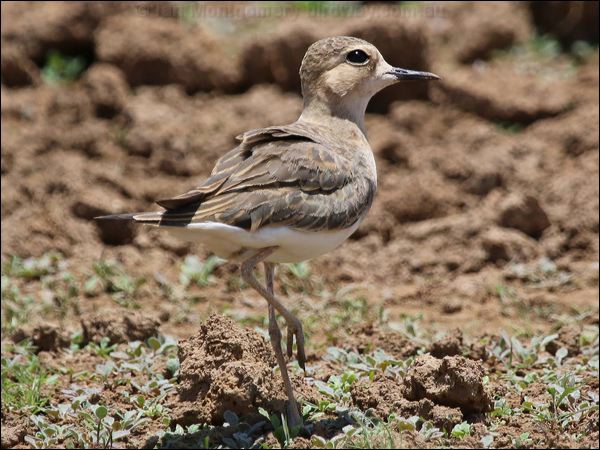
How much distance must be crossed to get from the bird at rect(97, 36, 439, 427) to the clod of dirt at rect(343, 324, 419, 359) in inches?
48.7

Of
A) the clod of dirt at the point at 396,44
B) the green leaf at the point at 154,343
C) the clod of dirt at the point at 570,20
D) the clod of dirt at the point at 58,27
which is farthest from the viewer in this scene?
the clod of dirt at the point at 570,20

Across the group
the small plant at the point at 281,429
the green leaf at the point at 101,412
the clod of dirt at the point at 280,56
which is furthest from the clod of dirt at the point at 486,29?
the green leaf at the point at 101,412

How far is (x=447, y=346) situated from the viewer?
6297mm

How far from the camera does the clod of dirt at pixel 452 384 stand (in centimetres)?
541

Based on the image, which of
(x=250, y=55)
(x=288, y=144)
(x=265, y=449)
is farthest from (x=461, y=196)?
(x=265, y=449)

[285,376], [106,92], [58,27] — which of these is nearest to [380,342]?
[285,376]

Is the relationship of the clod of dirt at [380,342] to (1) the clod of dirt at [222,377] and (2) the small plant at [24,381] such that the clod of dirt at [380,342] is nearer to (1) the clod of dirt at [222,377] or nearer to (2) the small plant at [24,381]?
(1) the clod of dirt at [222,377]

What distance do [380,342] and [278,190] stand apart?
1717mm

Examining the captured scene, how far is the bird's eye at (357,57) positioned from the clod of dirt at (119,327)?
206cm

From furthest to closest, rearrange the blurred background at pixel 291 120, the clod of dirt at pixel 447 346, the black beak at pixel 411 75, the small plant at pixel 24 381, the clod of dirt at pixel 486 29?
1. the clod of dirt at pixel 486 29
2. the blurred background at pixel 291 120
3. the black beak at pixel 411 75
4. the clod of dirt at pixel 447 346
5. the small plant at pixel 24 381

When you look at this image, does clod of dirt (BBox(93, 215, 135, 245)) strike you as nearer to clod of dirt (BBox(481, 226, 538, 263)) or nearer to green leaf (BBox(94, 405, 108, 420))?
clod of dirt (BBox(481, 226, 538, 263))

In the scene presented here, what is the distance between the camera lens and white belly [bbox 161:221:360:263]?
5184mm

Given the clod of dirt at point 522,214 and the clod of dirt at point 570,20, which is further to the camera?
the clod of dirt at point 570,20

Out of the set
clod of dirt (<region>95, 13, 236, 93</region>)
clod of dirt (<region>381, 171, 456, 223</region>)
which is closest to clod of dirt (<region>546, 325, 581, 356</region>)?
clod of dirt (<region>381, 171, 456, 223</region>)
